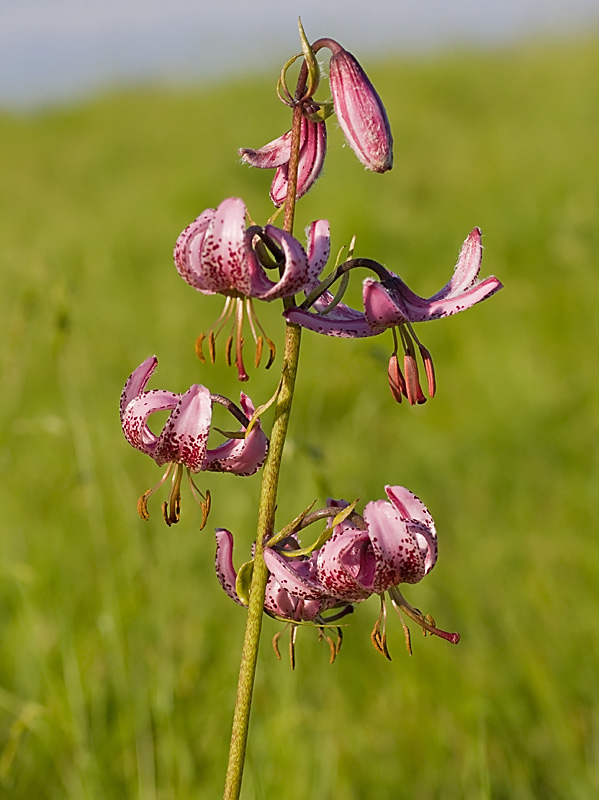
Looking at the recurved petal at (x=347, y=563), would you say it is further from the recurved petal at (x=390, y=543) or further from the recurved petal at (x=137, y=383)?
the recurved petal at (x=137, y=383)

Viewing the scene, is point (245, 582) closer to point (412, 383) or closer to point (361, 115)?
point (412, 383)

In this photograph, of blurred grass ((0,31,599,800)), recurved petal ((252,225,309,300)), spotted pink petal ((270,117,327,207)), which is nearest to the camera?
recurved petal ((252,225,309,300))

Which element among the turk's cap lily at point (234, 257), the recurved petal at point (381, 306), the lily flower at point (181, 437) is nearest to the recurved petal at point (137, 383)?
the lily flower at point (181, 437)

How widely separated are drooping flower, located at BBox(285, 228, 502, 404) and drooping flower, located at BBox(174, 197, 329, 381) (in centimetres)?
3

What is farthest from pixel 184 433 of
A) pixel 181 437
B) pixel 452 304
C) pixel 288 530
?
pixel 452 304

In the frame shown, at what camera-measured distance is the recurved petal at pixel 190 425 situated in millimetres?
759

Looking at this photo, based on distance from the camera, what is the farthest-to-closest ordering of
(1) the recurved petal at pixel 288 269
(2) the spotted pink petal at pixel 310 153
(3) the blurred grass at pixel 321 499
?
(3) the blurred grass at pixel 321 499 → (2) the spotted pink petal at pixel 310 153 → (1) the recurved petal at pixel 288 269

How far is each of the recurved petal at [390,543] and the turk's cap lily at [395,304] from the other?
15 cm

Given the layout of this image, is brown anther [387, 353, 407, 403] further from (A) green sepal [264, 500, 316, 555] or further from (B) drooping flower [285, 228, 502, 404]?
(A) green sepal [264, 500, 316, 555]

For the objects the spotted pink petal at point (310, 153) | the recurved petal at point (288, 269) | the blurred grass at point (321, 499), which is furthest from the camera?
the blurred grass at point (321, 499)

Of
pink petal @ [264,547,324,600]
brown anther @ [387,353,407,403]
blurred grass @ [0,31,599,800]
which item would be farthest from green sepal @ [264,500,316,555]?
blurred grass @ [0,31,599,800]

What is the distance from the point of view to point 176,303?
13.8ft

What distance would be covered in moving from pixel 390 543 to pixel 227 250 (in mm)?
286

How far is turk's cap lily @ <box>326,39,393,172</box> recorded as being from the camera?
2.53ft
